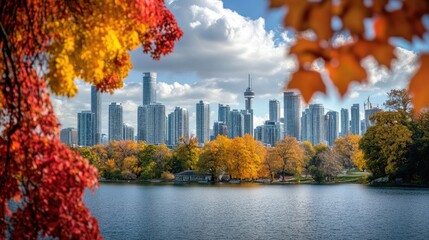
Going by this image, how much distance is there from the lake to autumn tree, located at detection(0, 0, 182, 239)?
769 inches

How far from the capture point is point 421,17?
64.6 inches

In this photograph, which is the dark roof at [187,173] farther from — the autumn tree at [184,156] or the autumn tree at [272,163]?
the autumn tree at [272,163]

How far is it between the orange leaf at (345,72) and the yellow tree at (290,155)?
234 ft

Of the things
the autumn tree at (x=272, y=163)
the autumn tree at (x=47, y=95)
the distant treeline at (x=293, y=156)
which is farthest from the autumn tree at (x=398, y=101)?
the autumn tree at (x=47, y=95)

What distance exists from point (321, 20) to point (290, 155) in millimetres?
71744

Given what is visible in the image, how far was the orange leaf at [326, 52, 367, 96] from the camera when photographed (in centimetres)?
165

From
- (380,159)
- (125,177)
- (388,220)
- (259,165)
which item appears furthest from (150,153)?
(388,220)

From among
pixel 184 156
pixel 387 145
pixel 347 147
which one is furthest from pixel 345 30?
pixel 347 147

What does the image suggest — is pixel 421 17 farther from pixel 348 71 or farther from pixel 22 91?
pixel 22 91

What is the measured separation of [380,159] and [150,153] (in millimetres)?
40371

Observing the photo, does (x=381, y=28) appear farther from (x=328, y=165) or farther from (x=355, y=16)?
(x=328, y=165)

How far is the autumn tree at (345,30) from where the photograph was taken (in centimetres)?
163

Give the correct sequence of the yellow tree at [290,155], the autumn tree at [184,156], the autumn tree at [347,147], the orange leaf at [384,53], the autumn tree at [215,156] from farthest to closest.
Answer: the autumn tree at [347,147] < the autumn tree at [184,156] < the yellow tree at [290,155] < the autumn tree at [215,156] < the orange leaf at [384,53]

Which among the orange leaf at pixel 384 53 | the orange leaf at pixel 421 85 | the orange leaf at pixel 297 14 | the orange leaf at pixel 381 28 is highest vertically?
the orange leaf at pixel 297 14
